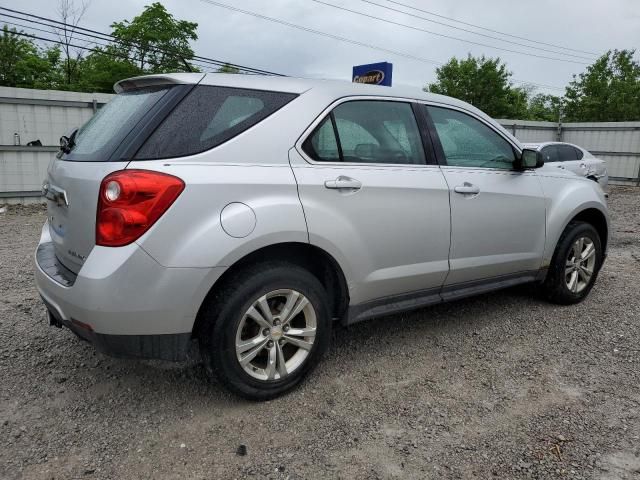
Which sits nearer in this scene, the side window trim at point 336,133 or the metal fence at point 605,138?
the side window trim at point 336,133

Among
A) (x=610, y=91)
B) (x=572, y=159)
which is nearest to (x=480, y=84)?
(x=610, y=91)

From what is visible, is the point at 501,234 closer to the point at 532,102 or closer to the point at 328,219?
the point at 328,219

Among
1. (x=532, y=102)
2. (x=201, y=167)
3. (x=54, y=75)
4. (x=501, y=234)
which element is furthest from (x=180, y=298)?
(x=532, y=102)

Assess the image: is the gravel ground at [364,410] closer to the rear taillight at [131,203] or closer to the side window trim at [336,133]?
the rear taillight at [131,203]

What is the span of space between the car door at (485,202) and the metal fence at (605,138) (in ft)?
45.9

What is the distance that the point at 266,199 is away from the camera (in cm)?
250

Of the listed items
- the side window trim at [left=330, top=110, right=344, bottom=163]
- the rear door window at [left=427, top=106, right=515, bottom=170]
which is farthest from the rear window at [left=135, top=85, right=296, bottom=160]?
the rear door window at [left=427, top=106, right=515, bottom=170]

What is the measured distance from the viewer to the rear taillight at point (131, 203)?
2.22 meters

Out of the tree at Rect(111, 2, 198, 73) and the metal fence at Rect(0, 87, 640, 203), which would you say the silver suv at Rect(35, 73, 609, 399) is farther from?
the tree at Rect(111, 2, 198, 73)

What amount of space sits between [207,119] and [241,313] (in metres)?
0.96

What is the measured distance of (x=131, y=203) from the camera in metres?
2.22

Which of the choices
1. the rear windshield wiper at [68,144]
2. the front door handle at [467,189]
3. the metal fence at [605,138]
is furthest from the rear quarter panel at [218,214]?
the metal fence at [605,138]

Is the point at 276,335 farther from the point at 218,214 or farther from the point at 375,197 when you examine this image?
the point at 375,197

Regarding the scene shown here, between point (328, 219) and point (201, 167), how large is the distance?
713 mm
